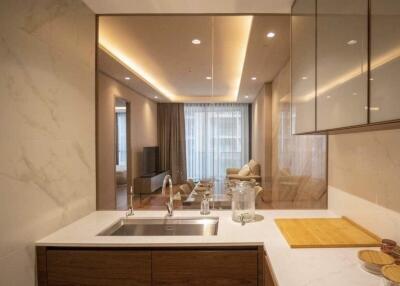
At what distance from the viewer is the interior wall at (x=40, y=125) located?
119 centimetres

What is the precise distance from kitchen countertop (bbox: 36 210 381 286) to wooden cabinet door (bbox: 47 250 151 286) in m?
0.06

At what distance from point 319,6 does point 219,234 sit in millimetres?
1403

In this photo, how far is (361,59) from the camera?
0.95 meters

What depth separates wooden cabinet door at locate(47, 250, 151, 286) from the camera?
1.37 m

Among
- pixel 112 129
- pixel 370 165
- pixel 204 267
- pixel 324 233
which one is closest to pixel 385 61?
pixel 370 165

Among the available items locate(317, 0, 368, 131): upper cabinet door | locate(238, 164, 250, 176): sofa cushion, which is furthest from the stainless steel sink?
locate(317, 0, 368, 131): upper cabinet door

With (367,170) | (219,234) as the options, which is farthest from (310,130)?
(219,234)

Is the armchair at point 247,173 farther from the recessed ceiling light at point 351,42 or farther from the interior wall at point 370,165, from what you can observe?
the recessed ceiling light at point 351,42

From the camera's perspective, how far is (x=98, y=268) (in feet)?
4.53

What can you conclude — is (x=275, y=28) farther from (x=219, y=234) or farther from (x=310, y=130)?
(x=219, y=234)

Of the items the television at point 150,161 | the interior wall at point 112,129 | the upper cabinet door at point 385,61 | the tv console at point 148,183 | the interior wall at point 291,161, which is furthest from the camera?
the television at point 150,161

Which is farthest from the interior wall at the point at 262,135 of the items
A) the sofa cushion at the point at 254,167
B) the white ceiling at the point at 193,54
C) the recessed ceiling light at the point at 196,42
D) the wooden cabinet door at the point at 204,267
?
the wooden cabinet door at the point at 204,267

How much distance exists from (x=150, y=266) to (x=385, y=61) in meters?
1.39

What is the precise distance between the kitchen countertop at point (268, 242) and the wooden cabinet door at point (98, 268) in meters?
0.06
